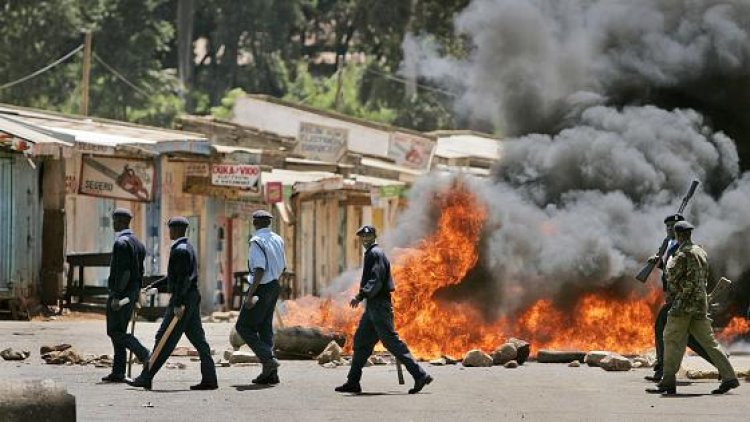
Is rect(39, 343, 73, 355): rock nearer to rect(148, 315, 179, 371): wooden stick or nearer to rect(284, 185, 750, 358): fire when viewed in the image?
rect(284, 185, 750, 358): fire

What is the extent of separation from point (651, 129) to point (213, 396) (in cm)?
1119

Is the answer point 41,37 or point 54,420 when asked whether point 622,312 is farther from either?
point 41,37

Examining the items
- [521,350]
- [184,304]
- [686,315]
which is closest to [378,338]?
[184,304]

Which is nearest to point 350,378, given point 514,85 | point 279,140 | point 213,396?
point 213,396

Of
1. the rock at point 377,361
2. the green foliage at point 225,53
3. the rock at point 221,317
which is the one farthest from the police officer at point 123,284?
the green foliage at point 225,53

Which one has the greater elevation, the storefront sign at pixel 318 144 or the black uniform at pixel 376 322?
the storefront sign at pixel 318 144

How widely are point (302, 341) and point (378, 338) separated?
3.98 metres

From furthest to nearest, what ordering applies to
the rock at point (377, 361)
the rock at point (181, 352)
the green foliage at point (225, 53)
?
the green foliage at point (225, 53) < the rock at point (181, 352) < the rock at point (377, 361)

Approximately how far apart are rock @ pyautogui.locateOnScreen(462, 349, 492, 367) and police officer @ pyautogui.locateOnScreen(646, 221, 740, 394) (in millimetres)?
3577

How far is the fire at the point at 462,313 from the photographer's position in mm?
19828

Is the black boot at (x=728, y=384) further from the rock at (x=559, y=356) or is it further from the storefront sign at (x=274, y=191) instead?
the storefront sign at (x=274, y=191)

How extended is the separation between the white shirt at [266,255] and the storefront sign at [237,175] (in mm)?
16066

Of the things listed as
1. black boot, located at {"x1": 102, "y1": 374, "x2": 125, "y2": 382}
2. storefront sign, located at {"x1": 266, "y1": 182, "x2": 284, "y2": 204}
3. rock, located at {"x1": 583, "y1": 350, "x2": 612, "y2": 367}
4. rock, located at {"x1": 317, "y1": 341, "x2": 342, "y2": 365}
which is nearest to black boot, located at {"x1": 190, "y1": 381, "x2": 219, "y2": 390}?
black boot, located at {"x1": 102, "y1": 374, "x2": 125, "y2": 382}

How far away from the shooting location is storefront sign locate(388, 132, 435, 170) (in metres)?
43.1
